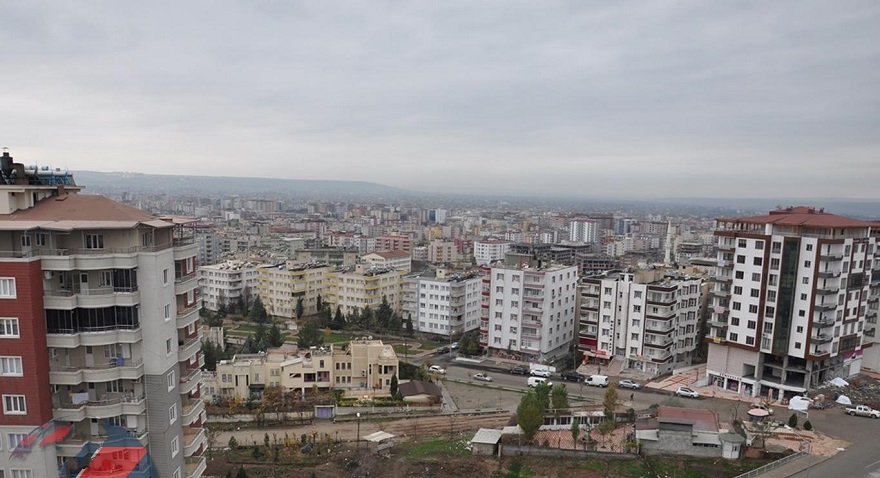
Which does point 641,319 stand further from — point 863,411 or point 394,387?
point 394,387

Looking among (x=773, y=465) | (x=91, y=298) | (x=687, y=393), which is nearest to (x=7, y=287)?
(x=91, y=298)

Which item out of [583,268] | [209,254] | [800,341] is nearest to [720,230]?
[800,341]

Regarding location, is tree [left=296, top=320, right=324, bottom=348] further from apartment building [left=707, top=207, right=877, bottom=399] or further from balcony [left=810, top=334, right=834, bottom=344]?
balcony [left=810, top=334, right=834, bottom=344]

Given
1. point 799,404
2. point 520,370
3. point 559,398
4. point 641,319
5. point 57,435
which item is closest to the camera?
point 57,435

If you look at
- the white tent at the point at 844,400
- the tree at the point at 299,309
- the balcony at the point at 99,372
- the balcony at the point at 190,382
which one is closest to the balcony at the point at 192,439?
A: the balcony at the point at 190,382

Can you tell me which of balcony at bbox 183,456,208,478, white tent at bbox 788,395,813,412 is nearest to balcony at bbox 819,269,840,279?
white tent at bbox 788,395,813,412

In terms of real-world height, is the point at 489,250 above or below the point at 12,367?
below
